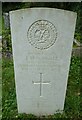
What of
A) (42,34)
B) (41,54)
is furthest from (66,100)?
(42,34)

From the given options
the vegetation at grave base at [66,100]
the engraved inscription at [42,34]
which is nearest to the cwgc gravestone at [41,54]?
the engraved inscription at [42,34]

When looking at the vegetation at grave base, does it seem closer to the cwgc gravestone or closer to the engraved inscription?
the cwgc gravestone

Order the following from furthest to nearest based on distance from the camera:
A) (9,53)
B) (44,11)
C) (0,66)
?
(9,53) < (0,66) < (44,11)

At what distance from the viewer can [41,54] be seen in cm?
480

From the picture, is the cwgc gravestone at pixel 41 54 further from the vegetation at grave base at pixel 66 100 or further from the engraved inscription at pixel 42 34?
the vegetation at grave base at pixel 66 100

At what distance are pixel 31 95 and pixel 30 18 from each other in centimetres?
124

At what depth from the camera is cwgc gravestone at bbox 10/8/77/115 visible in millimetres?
4633

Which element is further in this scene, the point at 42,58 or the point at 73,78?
the point at 73,78

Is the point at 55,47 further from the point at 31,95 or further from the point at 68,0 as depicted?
the point at 68,0

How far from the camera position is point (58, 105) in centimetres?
522

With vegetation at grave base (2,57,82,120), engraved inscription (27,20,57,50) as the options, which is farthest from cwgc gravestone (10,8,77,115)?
vegetation at grave base (2,57,82,120)

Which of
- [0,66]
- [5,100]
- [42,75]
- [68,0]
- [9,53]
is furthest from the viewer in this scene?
[68,0]

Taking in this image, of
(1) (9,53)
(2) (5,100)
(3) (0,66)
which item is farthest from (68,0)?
(2) (5,100)

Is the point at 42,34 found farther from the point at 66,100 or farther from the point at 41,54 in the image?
the point at 66,100
